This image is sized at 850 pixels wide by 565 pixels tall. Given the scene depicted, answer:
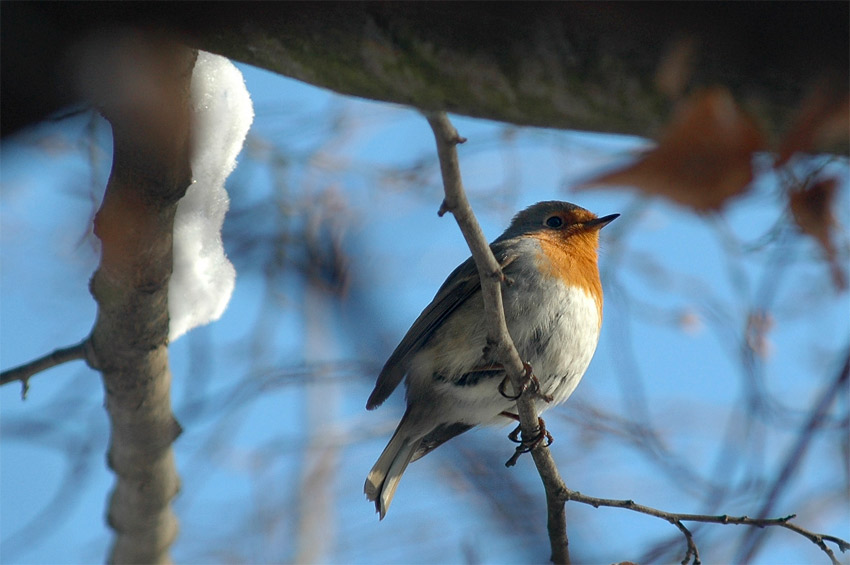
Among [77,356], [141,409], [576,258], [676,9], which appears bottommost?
[676,9]

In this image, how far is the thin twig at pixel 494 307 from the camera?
5.68ft

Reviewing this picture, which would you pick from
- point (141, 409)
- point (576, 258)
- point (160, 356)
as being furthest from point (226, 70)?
point (576, 258)

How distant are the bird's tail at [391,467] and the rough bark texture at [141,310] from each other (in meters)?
0.97

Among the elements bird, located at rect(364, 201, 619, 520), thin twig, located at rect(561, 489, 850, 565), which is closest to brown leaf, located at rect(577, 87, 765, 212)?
thin twig, located at rect(561, 489, 850, 565)

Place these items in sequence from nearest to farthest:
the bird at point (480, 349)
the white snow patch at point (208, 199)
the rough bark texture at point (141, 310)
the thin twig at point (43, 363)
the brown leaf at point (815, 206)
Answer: the brown leaf at point (815, 206)
the rough bark texture at point (141, 310)
the white snow patch at point (208, 199)
the thin twig at point (43, 363)
the bird at point (480, 349)

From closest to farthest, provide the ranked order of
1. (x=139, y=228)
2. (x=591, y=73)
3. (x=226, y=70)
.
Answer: (x=591, y=73) < (x=139, y=228) < (x=226, y=70)

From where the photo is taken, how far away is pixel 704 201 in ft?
3.51

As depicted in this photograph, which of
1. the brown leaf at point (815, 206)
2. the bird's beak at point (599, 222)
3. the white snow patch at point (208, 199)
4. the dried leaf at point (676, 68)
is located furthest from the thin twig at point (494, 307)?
the bird's beak at point (599, 222)

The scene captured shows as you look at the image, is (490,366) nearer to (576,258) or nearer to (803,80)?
(576,258)

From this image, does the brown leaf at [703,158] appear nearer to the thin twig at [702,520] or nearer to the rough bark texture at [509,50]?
the rough bark texture at [509,50]

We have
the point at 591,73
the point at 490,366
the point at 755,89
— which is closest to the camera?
the point at 755,89

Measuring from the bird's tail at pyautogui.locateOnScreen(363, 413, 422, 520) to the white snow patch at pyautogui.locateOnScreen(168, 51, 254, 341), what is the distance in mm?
1163

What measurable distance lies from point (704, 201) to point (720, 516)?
193 cm

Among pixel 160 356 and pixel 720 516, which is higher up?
pixel 160 356
